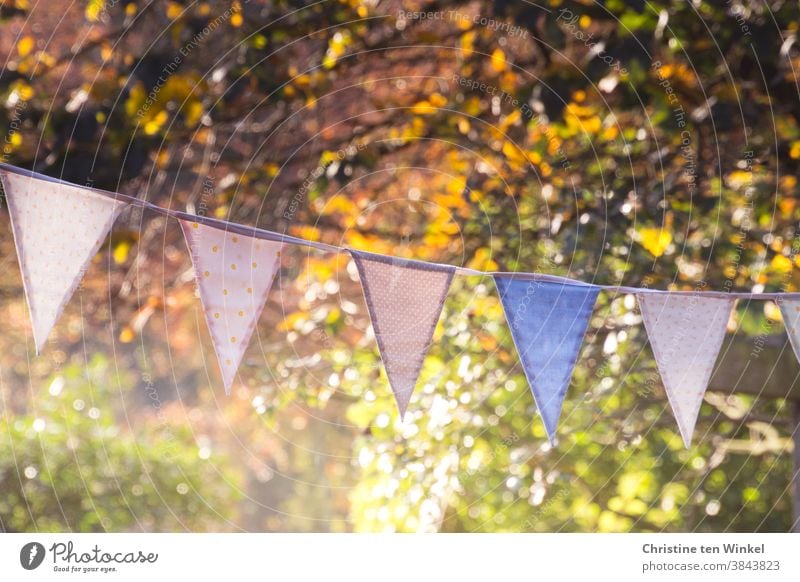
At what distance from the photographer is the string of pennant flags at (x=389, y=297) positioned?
90.7 inches

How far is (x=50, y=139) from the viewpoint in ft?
11.0

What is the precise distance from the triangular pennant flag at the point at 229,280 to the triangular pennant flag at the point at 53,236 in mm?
232

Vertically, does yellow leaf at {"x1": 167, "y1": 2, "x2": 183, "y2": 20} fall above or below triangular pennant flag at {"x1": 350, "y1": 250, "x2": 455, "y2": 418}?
above

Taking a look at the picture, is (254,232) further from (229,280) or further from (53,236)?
(53,236)

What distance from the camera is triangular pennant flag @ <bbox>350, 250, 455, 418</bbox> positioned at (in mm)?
2471

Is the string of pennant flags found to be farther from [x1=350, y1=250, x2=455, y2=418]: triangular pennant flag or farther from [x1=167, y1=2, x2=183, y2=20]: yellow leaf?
[x1=167, y1=2, x2=183, y2=20]: yellow leaf

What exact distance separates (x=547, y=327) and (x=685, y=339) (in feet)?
1.33

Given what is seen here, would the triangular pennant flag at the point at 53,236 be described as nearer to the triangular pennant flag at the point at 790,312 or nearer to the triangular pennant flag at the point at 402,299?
the triangular pennant flag at the point at 402,299

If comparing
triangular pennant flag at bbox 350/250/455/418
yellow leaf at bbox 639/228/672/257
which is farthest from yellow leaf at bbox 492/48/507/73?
triangular pennant flag at bbox 350/250/455/418

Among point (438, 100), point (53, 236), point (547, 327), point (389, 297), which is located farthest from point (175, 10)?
point (547, 327)

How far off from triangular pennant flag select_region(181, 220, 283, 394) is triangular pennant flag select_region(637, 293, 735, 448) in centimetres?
103

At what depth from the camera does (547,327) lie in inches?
98.9

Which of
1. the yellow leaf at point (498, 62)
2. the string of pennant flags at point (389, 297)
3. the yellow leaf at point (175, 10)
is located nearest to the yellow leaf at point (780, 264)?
the string of pennant flags at point (389, 297)

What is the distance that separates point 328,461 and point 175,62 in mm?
8182
